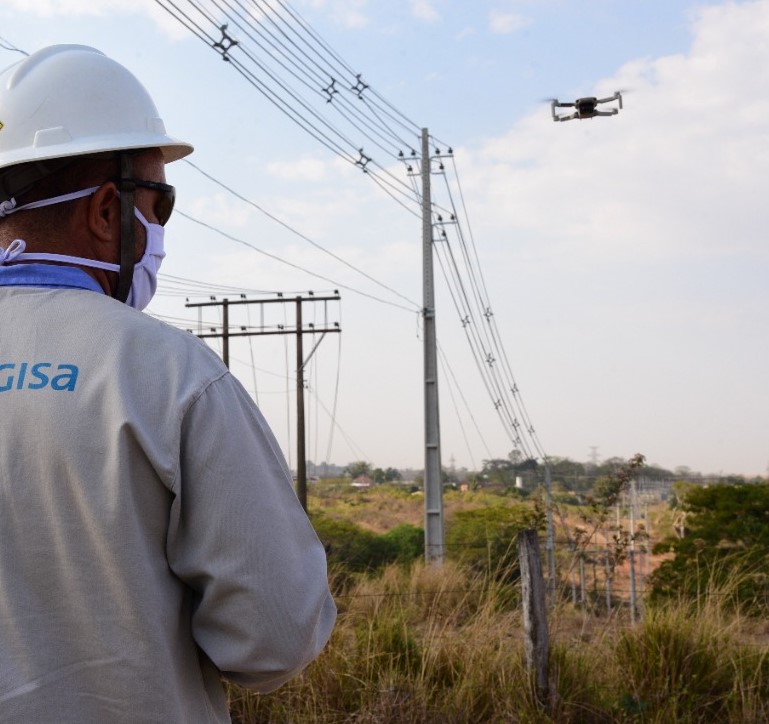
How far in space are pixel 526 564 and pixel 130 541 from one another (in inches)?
198

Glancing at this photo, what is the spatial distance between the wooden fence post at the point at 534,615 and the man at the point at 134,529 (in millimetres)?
4600

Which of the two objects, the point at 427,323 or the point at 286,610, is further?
the point at 427,323

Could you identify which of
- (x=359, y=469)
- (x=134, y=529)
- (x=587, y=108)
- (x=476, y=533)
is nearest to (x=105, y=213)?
(x=134, y=529)

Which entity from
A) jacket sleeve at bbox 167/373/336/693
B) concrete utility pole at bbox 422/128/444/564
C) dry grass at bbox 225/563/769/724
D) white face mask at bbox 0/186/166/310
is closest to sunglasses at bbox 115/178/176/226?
white face mask at bbox 0/186/166/310

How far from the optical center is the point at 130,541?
1.63 metres

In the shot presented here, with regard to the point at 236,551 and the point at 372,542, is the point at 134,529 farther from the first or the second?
the point at 372,542

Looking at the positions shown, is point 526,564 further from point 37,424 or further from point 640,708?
point 37,424

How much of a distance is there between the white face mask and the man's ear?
2cm

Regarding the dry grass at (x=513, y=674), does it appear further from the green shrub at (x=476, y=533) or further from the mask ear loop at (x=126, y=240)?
the green shrub at (x=476, y=533)

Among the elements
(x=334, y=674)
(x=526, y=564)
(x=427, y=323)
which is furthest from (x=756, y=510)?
(x=334, y=674)

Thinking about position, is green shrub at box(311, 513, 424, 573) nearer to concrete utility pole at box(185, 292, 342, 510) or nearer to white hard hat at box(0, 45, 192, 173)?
concrete utility pole at box(185, 292, 342, 510)

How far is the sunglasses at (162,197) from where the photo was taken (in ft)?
6.61

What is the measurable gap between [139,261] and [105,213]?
12 cm

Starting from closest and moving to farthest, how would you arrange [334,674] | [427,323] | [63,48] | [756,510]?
[63,48], [334,674], [756,510], [427,323]
